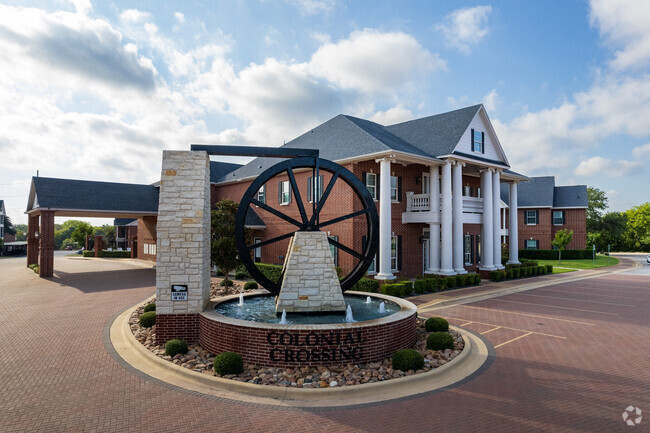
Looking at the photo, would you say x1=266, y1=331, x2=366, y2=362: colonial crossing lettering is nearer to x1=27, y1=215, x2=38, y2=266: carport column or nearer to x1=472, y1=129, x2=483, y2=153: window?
x1=472, y1=129, x2=483, y2=153: window

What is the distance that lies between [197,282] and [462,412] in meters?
7.05

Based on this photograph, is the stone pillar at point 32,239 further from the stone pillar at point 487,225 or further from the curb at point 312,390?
the stone pillar at point 487,225

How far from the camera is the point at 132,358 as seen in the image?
30.9 ft

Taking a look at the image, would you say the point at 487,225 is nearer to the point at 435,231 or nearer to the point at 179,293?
the point at 435,231

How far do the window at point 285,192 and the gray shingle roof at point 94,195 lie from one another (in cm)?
1136

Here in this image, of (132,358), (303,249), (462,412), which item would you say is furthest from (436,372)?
(132,358)

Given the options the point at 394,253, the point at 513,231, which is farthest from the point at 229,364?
the point at 513,231

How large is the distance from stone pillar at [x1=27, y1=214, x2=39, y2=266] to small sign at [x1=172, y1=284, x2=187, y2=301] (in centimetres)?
2878

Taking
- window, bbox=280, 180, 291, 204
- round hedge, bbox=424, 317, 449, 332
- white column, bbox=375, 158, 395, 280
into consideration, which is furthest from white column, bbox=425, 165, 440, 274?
round hedge, bbox=424, 317, 449, 332

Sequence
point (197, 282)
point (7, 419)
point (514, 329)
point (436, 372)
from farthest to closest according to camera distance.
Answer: point (514, 329)
point (197, 282)
point (436, 372)
point (7, 419)

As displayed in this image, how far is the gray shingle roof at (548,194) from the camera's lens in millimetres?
45500

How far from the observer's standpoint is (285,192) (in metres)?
24.8

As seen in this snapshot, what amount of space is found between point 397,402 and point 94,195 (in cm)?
2841

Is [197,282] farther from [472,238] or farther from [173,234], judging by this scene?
[472,238]
